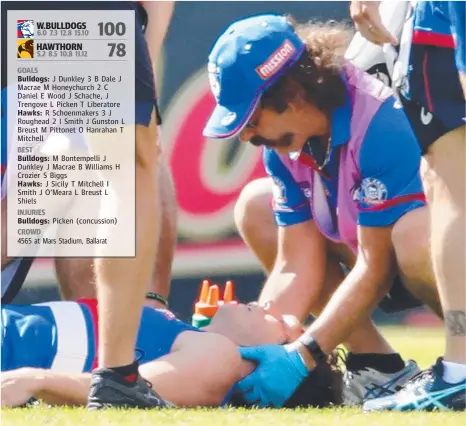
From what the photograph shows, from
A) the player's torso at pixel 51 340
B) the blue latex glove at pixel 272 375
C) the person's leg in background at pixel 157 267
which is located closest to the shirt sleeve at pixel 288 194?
the person's leg in background at pixel 157 267

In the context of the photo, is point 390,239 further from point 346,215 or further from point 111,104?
point 111,104

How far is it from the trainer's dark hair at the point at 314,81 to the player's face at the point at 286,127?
2 cm

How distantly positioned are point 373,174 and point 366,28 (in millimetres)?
551

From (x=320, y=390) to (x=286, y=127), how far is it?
0.66 metres

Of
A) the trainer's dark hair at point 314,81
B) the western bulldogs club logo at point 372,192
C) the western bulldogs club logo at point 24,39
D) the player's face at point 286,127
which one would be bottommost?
the western bulldogs club logo at point 372,192

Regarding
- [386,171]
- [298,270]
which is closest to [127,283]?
[386,171]

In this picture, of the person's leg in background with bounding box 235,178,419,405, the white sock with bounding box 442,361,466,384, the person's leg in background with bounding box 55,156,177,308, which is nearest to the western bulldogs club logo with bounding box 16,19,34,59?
the person's leg in background with bounding box 55,156,177,308

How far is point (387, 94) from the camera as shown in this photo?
10.3ft

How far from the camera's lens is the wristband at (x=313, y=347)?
2.97 metres

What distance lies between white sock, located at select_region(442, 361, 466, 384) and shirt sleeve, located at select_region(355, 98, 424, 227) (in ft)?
1.77

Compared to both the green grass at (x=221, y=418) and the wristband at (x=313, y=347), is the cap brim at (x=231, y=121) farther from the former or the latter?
the green grass at (x=221, y=418)

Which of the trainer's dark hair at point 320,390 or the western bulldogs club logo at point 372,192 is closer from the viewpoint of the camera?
the trainer's dark hair at point 320,390

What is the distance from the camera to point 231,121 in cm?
297

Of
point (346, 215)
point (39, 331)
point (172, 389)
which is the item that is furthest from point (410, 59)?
point (39, 331)
